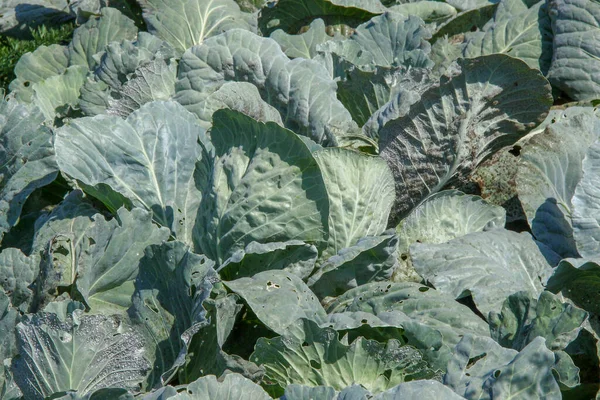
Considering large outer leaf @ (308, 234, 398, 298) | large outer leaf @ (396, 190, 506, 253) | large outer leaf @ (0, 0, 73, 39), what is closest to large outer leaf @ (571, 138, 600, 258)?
large outer leaf @ (396, 190, 506, 253)

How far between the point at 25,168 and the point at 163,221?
665 millimetres

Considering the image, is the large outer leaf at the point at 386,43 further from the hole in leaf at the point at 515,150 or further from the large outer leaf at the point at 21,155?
the large outer leaf at the point at 21,155

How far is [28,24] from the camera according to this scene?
5.29 metres

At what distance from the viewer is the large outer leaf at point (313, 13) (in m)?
4.16

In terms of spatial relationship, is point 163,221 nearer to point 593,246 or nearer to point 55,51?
point 593,246

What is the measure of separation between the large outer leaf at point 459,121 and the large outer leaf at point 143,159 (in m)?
0.79

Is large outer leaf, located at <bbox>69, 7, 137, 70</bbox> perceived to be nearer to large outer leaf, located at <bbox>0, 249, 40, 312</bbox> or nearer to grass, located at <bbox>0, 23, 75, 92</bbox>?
grass, located at <bbox>0, 23, 75, 92</bbox>

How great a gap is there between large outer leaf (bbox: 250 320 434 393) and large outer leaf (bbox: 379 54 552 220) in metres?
0.94

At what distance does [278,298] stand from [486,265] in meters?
0.75

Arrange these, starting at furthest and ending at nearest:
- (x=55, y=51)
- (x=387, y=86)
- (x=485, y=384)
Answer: (x=55, y=51)
(x=387, y=86)
(x=485, y=384)

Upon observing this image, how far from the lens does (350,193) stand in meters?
2.66

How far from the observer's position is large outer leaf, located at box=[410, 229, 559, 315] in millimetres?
2432

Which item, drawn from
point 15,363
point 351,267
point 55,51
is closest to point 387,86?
point 351,267

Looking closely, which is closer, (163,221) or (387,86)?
(163,221)
